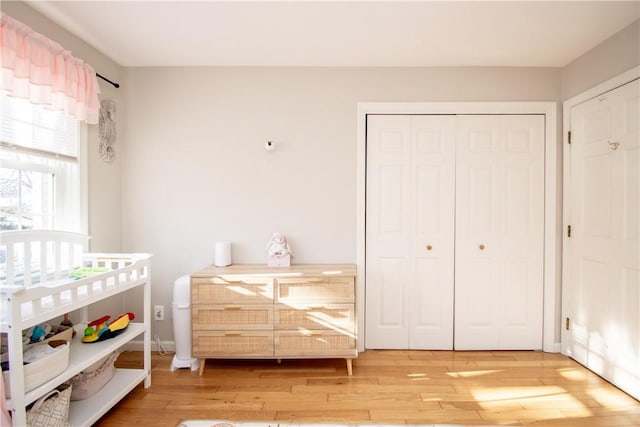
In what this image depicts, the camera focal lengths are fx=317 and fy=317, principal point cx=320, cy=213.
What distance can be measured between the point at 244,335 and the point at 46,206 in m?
1.61

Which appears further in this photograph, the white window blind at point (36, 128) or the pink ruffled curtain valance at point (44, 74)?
the white window blind at point (36, 128)

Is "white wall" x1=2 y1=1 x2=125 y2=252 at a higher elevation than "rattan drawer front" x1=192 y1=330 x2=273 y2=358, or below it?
higher

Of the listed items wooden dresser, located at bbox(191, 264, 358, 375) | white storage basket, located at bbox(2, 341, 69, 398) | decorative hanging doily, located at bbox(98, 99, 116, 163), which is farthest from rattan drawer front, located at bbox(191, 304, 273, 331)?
decorative hanging doily, located at bbox(98, 99, 116, 163)

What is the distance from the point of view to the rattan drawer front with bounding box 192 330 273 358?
7.73 feet

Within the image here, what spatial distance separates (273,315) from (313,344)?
14.6 inches

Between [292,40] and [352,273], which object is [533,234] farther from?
[292,40]

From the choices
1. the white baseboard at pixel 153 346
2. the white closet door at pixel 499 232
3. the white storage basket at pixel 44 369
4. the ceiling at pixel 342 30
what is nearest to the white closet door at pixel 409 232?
the white closet door at pixel 499 232

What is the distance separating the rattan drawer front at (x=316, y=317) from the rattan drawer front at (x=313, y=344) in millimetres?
45

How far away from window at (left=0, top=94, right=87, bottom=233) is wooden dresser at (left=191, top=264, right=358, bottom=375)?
40.3 inches

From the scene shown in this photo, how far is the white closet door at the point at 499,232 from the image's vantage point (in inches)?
108

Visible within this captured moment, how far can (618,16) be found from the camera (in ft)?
6.64

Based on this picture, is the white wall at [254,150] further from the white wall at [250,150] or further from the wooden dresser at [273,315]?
the wooden dresser at [273,315]

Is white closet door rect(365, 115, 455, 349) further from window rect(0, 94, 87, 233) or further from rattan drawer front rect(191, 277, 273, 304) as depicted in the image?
window rect(0, 94, 87, 233)

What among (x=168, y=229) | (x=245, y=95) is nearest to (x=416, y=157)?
(x=245, y=95)
